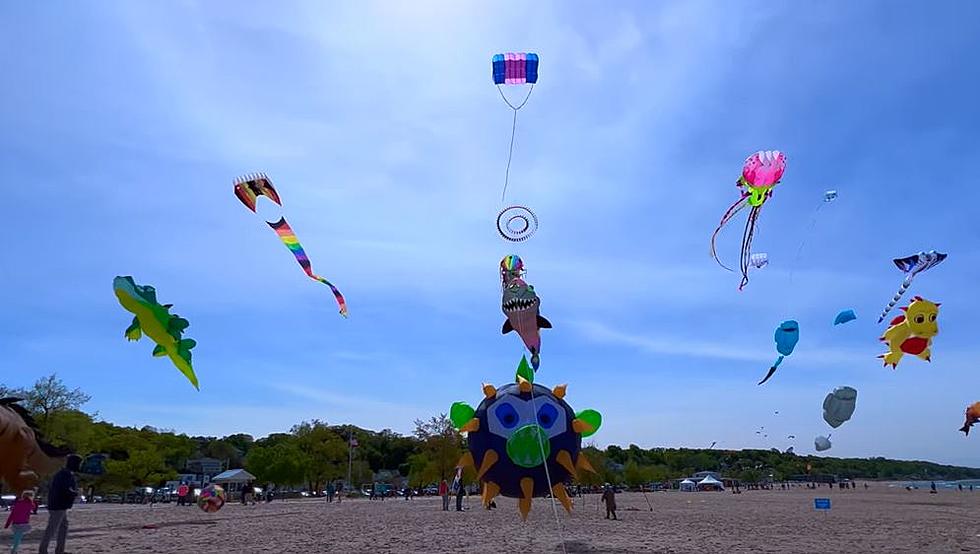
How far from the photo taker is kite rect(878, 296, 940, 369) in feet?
75.6

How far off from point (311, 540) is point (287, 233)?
692 centimetres

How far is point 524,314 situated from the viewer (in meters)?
13.1

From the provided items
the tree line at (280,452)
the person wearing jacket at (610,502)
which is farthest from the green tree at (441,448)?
the person wearing jacket at (610,502)

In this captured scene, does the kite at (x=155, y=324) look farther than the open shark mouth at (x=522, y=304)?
No

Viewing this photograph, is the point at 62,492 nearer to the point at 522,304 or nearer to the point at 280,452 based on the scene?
the point at 522,304

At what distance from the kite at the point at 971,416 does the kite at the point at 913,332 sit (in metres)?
7.33

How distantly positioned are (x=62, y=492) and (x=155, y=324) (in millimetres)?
3050

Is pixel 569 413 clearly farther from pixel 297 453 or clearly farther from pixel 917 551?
pixel 297 453

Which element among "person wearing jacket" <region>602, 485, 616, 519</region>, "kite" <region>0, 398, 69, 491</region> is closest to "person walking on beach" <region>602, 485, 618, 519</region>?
"person wearing jacket" <region>602, 485, 616, 519</region>

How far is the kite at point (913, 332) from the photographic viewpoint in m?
23.0

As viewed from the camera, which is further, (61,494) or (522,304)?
(522,304)

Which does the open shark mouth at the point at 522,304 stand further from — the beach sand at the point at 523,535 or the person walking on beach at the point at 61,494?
the person walking on beach at the point at 61,494

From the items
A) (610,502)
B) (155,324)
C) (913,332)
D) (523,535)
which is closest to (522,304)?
(155,324)

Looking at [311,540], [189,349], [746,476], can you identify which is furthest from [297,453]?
[746,476]
